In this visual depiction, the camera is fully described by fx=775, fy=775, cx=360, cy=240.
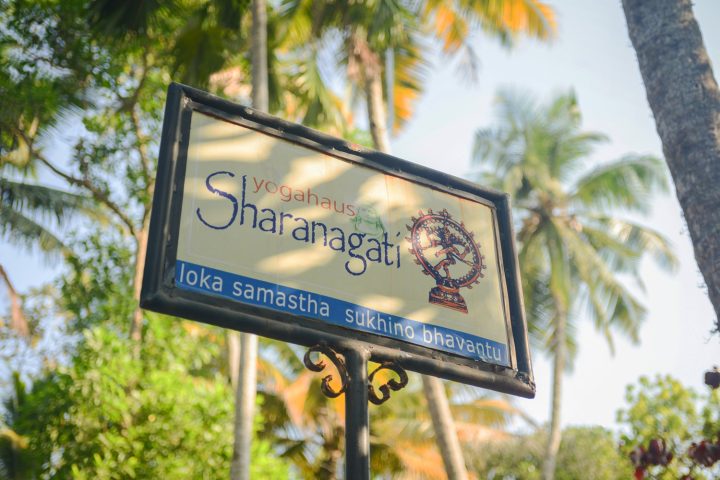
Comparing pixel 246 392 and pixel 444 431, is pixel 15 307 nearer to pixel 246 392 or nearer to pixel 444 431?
pixel 246 392

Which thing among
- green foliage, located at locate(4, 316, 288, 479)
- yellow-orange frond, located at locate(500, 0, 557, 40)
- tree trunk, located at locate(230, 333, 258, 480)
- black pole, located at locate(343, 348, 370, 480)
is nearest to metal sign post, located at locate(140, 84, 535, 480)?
black pole, located at locate(343, 348, 370, 480)

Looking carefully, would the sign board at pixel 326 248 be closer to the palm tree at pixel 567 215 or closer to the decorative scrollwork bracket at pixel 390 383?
the decorative scrollwork bracket at pixel 390 383

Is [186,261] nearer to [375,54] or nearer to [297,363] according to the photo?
[375,54]

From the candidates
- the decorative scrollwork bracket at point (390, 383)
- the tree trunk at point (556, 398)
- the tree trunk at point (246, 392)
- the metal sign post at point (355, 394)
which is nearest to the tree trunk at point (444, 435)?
the tree trunk at point (246, 392)

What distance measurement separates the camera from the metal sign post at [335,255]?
3.17 meters

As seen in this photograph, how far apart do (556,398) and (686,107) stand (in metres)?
15.1

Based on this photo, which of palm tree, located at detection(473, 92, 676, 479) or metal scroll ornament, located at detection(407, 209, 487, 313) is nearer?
metal scroll ornament, located at detection(407, 209, 487, 313)

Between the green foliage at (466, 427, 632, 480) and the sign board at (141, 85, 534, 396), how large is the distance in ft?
61.0

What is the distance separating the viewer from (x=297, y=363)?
20.5m

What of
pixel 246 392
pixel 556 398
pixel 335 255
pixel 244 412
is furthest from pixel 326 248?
pixel 556 398

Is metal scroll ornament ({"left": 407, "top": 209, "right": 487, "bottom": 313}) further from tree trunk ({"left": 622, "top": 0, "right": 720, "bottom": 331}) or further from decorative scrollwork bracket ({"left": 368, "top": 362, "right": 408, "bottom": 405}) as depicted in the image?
tree trunk ({"left": 622, "top": 0, "right": 720, "bottom": 331})

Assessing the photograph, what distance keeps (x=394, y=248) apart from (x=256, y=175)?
76 cm

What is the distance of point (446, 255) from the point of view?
3953 mm

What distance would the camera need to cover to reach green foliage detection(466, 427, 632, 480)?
2212cm
